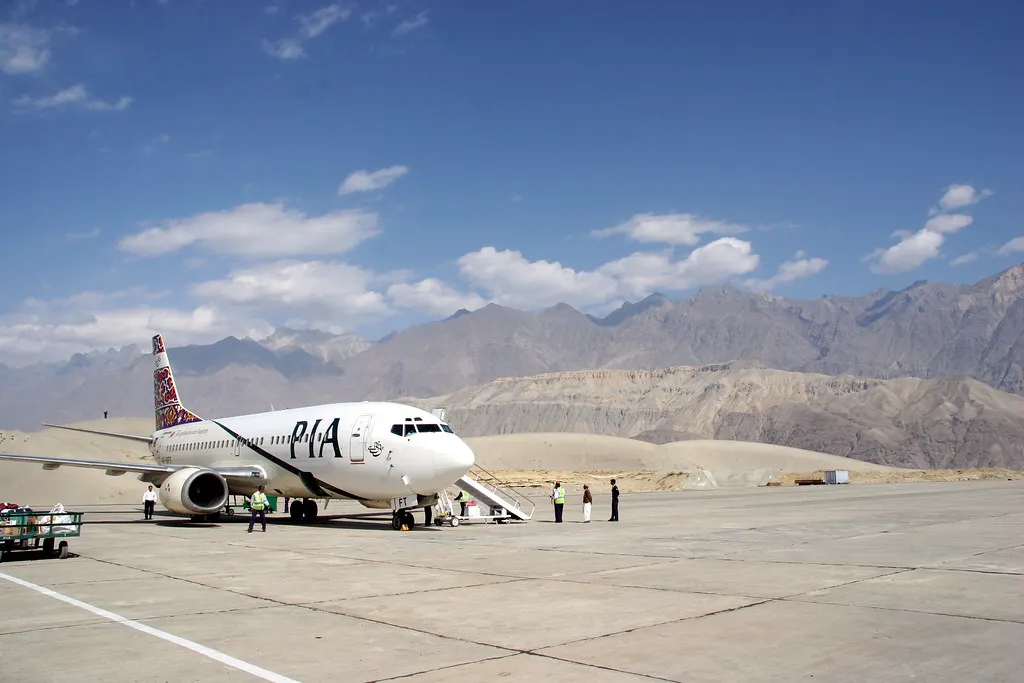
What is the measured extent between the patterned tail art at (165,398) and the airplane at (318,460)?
11.5ft

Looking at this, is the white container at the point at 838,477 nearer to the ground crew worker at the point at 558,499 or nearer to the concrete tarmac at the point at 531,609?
the ground crew worker at the point at 558,499

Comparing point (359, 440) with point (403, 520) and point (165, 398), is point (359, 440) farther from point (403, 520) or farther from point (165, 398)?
point (165, 398)

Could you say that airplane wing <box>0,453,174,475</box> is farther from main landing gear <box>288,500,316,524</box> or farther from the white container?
the white container

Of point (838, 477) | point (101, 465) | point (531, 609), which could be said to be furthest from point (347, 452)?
point (838, 477)

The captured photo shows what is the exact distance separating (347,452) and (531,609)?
53.1ft

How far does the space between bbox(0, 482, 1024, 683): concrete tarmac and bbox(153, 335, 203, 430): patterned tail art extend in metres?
19.1

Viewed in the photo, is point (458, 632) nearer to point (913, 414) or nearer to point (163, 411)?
point (163, 411)

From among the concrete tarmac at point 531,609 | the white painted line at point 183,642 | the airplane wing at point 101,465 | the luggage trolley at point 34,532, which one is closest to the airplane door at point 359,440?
the concrete tarmac at point 531,609

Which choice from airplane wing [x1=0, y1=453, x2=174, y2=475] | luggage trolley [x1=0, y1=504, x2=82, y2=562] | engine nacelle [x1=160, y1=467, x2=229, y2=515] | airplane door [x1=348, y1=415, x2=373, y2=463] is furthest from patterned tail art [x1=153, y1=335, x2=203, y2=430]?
luggage trolley [x1=0, y1=504, x2=82, y2=562]

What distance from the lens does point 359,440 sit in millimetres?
27031

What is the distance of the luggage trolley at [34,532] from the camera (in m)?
19.2

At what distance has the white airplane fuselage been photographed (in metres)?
25.7

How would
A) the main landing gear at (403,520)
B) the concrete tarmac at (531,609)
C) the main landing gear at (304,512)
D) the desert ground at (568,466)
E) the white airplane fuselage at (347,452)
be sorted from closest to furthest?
the concrete tarmac at (531,609) → the white airplane fuselage at (347,452) → the main landing gear at (403,520) → the main landing gear at (304,512) → the desert ground at (568,466)

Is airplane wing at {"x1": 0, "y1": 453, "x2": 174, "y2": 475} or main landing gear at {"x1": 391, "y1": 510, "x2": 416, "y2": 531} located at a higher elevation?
airplane wing at {"x1": 0, "y1": 453, "x2": 174, "y2": 475}
